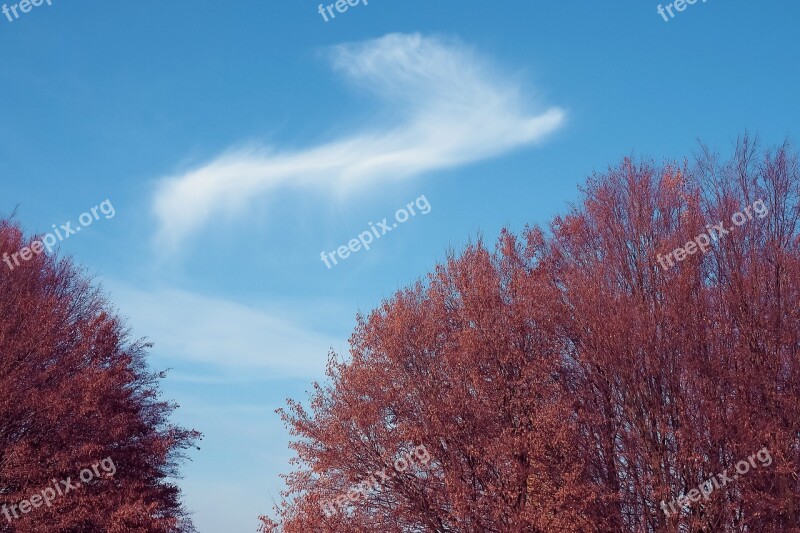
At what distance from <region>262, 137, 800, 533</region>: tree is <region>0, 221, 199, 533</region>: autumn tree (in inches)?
314

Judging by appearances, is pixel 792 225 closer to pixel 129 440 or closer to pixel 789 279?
pixel 789 279

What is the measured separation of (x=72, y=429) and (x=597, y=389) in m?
20.4

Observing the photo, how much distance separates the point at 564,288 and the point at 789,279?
8.19 meters

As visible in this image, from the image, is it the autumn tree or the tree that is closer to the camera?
the tree

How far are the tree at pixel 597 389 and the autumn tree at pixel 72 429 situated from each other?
7977mm

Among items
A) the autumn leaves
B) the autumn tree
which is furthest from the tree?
the autumn tree

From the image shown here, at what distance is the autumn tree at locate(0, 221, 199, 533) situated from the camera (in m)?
31.3

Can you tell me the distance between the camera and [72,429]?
108 ft

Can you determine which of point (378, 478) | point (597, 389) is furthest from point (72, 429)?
point (597, 389)

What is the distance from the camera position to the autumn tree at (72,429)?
3128 cm

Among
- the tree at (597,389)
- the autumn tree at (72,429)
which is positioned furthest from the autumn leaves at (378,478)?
the autumn tree at (72,429)

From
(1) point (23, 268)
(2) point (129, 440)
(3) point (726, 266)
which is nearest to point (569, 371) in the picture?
(3) point (726, 266)

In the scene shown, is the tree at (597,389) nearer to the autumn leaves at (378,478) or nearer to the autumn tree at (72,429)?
the autumn leaves at (378,478)

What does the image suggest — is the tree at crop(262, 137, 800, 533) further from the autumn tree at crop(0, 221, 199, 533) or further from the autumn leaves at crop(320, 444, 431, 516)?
the autumn tree at crop(0, 221, 199, 533)
